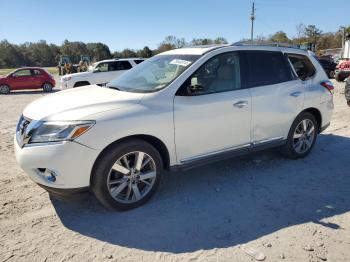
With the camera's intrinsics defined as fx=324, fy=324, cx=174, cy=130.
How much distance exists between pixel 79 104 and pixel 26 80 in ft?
59.2

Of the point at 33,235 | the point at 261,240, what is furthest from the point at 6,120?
the point at 261,240

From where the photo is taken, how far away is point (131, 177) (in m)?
3.70

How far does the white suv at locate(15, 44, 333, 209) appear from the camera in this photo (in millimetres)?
3307

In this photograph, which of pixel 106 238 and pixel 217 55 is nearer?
pixel 106 238

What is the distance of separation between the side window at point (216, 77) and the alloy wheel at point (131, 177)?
36.3 inches

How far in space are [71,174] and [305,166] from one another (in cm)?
358

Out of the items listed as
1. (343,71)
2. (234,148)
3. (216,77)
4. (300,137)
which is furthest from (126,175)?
(343,71)

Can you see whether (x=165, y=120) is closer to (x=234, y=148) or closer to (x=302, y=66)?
(x=234, y=148)

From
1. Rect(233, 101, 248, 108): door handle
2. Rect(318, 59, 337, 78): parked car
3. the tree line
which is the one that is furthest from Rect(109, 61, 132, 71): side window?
the tree line

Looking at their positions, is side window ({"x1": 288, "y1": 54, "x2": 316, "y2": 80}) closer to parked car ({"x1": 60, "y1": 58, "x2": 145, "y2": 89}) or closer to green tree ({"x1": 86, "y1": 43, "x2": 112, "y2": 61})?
parked car ({"x1": 60, "y1": 58, "x2": 145, "y2": 89})

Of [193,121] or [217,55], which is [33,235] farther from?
[217,55]

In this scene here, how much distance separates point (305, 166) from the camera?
16.6 feet

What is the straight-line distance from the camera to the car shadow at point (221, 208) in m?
3.26

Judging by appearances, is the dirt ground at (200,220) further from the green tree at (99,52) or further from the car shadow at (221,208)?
the green tree at (99,52)
